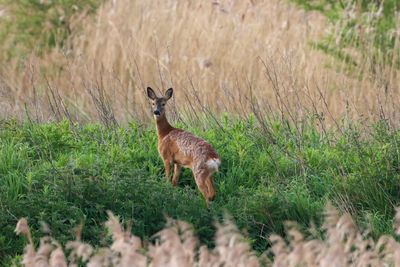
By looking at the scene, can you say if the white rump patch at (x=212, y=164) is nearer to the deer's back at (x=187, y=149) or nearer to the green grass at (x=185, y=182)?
the deer's back at (x=187, y=149)

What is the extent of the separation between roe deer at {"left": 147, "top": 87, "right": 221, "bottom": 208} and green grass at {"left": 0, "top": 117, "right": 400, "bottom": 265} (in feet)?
0.49

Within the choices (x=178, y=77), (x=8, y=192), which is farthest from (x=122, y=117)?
(x=8, y=192)

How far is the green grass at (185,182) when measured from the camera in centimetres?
489

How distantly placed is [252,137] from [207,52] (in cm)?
398

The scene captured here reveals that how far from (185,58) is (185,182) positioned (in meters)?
3.77

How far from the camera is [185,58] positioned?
9398 mm

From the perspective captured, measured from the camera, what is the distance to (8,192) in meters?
5.18

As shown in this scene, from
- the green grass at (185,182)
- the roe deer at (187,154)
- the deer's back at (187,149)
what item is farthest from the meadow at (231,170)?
the deer's back at (187,149)

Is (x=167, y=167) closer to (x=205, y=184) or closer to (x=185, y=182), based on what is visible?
(x=185, y=182)

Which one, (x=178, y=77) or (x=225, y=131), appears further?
(x=178, y=77)

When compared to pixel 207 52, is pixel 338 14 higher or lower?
higher

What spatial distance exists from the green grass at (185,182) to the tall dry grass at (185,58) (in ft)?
5.86

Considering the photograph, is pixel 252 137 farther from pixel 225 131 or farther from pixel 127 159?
pixel 127 159

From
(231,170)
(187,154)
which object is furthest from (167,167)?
(231,170)
